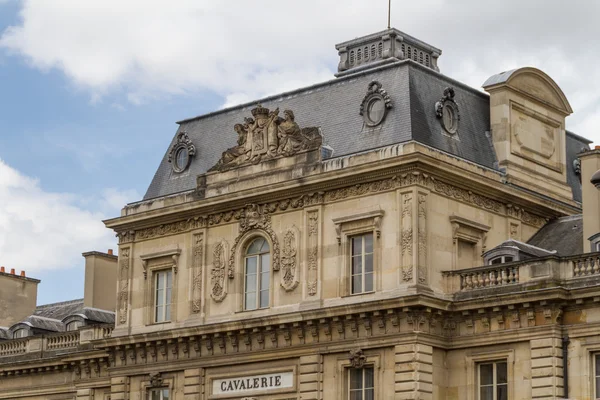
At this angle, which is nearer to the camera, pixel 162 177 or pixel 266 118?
pixel 266 118

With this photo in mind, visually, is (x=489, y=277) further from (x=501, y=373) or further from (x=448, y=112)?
(x=448, y=112)

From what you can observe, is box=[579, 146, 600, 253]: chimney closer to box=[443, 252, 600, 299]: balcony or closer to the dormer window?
box=[443, 252, 600, 299]: balcony

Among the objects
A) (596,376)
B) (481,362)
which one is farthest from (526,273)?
(596,376)

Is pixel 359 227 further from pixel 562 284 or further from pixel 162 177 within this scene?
pixel 162 177

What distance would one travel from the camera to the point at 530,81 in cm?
4466

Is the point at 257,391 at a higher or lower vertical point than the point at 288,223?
lower

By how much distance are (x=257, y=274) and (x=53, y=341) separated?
1183 cm

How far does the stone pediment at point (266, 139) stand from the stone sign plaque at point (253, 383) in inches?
254

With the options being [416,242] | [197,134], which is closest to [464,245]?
[416,242]

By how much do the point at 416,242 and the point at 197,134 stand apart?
11539mm

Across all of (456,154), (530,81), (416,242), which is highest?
(530,81)

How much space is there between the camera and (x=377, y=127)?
42125 mm

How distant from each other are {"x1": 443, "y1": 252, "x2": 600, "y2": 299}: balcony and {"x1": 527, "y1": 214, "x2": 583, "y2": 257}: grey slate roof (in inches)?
108

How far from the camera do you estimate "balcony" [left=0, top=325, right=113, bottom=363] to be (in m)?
49.6
